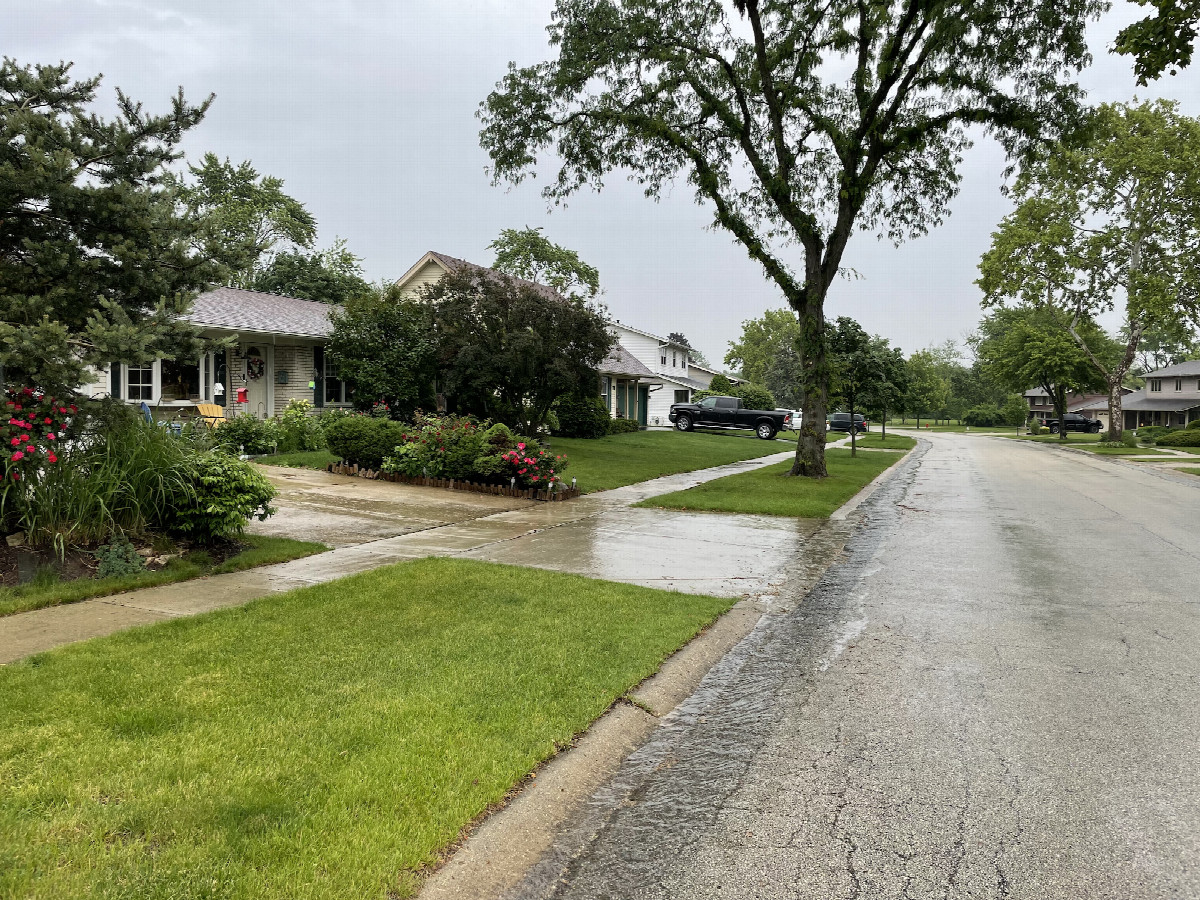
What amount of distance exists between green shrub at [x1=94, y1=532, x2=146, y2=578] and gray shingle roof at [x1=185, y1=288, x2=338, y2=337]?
12640mm

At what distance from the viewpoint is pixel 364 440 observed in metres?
15.2

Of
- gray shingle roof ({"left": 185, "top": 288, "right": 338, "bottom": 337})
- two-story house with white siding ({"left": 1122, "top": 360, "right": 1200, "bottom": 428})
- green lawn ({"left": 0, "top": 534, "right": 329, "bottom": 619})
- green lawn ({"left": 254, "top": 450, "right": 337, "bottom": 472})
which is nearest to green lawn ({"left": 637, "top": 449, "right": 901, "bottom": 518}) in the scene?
green lawn ({"left": 0, "top": 534, "right": 329, "bottom": 619})

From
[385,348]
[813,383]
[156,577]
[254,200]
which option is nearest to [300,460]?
[385,348]

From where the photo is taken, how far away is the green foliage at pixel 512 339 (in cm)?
1959

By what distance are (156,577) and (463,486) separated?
25.9 ft

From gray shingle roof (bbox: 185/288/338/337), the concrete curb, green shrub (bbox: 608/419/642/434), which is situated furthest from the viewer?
green shrub (bbox: 608/419/642/434)

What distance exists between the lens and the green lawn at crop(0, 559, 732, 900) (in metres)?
2.76

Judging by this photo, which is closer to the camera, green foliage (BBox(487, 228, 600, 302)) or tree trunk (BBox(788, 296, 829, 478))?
tree trunk (BBox(788, 296, 829, 478))

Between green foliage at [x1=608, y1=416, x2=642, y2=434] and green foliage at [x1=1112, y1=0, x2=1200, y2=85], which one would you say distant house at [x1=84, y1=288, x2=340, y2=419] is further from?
green foliage at [x1=1112, y1=0, x2=1200, y2=85]

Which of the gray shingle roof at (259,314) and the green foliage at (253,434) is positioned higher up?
the gray shingle roof at (259,314)

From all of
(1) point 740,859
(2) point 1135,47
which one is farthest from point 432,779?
(2) point 1135,47

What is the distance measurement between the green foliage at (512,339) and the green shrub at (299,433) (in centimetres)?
356

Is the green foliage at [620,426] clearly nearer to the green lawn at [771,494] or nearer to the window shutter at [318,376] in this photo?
the green lawn at [771,494]

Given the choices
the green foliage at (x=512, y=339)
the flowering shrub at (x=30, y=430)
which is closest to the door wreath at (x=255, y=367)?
the green foliage at (x=512, y=339)
